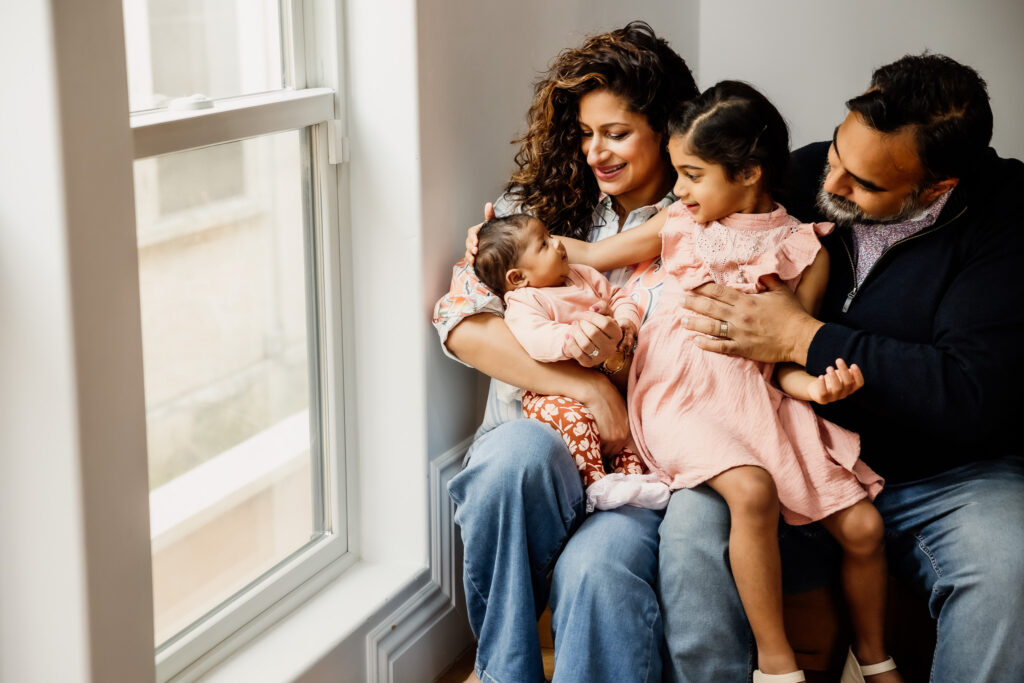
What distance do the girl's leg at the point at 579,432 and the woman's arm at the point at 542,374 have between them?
26 mm

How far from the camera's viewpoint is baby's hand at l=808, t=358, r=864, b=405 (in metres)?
1.85

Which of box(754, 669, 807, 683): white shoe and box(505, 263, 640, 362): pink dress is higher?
box(505, 263, 640, 362): pink dress

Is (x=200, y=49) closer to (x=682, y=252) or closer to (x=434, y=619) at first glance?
(x=682, y=252)

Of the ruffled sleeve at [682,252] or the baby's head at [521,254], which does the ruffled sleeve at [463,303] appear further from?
the ruffled sleeve at [682,252]

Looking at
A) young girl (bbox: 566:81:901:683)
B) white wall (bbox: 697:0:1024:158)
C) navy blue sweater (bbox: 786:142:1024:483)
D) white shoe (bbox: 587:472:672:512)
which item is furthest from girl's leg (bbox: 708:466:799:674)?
white wall (bbox: 697:0:1024:158)

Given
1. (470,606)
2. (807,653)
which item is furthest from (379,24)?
(807,653)

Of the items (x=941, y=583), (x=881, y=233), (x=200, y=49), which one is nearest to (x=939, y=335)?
(x=881, y=233)

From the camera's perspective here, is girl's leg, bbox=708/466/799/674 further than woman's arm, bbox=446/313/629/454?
No

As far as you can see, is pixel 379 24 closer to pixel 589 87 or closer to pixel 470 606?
pixel 589 87

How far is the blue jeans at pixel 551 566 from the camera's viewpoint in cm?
186

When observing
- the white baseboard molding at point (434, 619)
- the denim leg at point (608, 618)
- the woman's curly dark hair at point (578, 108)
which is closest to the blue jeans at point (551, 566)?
the denim leg at point (608, 618)

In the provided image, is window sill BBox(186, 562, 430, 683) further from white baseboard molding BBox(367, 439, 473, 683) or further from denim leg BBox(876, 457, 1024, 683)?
denim leg BBox(876, 457, 1024, 683)

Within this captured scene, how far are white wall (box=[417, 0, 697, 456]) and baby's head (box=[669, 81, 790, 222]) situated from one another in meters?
0.50

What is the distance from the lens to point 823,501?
1.97 m
